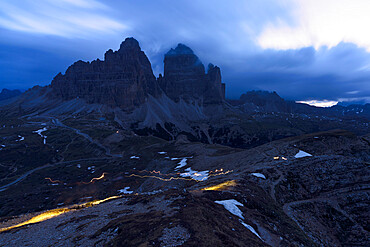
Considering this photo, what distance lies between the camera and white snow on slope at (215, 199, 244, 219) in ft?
85.1

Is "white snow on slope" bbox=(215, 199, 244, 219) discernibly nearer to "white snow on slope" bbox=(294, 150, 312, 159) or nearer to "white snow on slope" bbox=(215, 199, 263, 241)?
"white snow on slope" bbox=(215, 199, 263, 241)

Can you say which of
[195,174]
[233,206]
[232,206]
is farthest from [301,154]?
[232,206]

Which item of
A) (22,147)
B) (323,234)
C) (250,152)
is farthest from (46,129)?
(323,234)

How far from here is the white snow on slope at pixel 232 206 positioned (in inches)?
1021

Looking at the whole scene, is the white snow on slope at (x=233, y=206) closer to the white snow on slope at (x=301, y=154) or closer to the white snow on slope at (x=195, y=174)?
the white snow on slope at (x=195, y=174)

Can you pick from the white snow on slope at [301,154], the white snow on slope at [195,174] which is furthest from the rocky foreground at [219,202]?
the white snow on slope at [195,174]

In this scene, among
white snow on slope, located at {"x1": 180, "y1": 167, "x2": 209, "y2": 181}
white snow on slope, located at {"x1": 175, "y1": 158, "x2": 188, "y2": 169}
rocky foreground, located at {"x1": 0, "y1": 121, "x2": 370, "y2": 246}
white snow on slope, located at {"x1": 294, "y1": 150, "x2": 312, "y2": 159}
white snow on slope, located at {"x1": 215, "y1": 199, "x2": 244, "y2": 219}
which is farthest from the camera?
white snow on slope, located at {"x1": 175, "y1": 158, "x2": 188, "y2": 169}

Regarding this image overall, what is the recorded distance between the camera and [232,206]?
90.6 feet

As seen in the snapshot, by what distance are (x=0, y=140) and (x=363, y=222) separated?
192912 millimetres

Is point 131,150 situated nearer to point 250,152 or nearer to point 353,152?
point 250,152

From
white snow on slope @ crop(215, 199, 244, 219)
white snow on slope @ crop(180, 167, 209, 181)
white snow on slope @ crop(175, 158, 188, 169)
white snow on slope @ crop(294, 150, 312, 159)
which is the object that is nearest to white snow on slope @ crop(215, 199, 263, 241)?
white snow on slope @ crop(215, 199, 244, 219)

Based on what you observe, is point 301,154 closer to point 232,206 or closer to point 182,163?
point 232,206

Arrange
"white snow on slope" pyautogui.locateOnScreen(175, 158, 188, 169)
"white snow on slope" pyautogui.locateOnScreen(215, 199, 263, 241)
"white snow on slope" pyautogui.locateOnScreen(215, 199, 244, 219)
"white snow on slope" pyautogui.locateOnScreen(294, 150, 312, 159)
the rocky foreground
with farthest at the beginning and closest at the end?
"white snow on slope" pyautogui.locateOnScreen(175, 158, 188, 169) → "white snow on slope" pyautogui.locateOnScreen(294, 150, 312, 159) → "white snow on slope" pyautogui.locateOnScreen(215, 199, 244, 219) → "white snow on slope" pyautogui.locateOnScreen(215, 199, 263, 241) → the rocky foreground

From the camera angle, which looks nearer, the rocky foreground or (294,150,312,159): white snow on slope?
the rocky foreground
